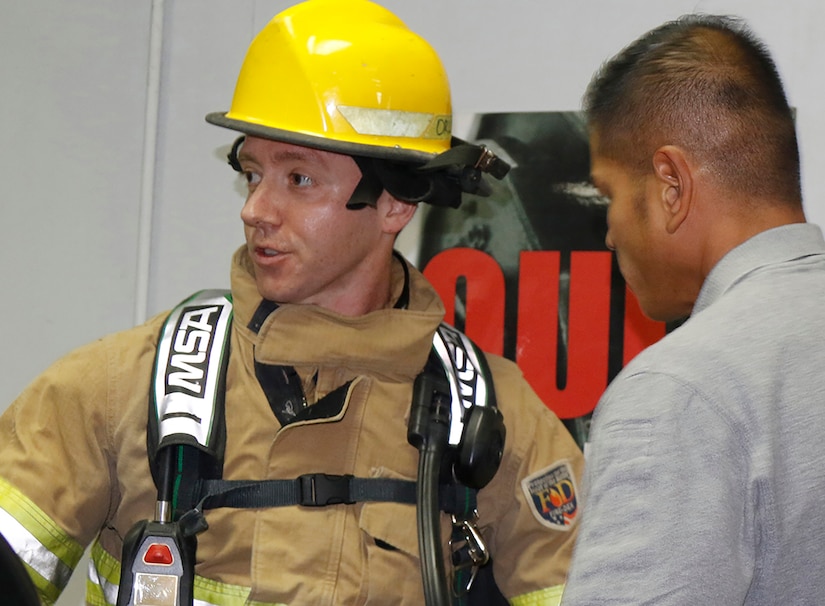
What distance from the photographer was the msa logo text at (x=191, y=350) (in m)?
1.53

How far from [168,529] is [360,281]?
0.49 meters

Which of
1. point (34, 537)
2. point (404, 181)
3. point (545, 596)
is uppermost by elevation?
point (404, 181)

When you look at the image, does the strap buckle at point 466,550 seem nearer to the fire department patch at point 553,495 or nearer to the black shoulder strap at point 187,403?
the fire department patch at point 553,495

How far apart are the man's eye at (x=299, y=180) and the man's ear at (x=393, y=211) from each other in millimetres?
126

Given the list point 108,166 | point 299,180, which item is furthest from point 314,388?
point 108,166

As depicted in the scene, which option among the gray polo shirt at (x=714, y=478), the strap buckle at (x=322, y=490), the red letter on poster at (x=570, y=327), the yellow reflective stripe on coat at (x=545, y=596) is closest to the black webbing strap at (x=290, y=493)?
the strap buckle at (x=322, y=490)

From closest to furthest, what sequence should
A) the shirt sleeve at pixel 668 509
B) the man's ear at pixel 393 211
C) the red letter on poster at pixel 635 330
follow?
the shirt sleeve at pixel 668 509 < the man's ear at pixel 393 211 < the red letter on poster at pixel 635 330

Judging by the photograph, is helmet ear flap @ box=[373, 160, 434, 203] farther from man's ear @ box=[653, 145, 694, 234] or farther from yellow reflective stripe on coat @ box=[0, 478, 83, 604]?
yellow reflective stripe on coat @ box=[0, 478, 83, 604]

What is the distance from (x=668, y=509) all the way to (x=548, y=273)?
1341 millimetres

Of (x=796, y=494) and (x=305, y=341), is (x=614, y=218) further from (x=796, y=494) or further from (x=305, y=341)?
(x=305, y=341)

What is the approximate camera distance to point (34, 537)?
4.75 ft

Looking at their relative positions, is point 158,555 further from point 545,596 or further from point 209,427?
point 545,596

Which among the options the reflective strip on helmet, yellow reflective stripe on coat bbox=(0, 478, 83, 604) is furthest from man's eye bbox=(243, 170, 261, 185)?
yellow reflective stripe on coat bbox=(0, 478, 83, 604)

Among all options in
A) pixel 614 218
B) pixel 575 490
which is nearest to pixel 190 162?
pixel 575 490
